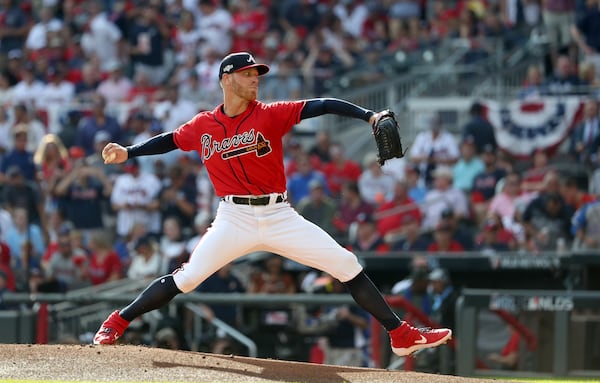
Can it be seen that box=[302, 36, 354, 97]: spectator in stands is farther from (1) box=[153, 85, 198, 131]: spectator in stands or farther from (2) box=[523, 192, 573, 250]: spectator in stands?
(2) box=[523, 192, 573, 250]: spectator in stands

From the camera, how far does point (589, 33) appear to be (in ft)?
52.2

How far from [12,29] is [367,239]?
9.23 meters

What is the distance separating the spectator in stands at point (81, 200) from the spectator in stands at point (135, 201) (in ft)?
0.77

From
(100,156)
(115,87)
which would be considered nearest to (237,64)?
(100,156)

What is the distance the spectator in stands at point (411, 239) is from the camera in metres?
12.6

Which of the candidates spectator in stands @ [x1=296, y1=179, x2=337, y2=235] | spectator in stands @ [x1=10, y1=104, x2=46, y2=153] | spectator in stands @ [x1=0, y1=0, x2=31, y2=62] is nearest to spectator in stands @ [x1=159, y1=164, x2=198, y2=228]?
spectator in stands @ [x1=296, y1=179, x2=337, y2=235]

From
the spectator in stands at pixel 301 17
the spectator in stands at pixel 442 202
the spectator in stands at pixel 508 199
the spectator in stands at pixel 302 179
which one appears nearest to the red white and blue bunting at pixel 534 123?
the spectator in stands at pixel 508 199

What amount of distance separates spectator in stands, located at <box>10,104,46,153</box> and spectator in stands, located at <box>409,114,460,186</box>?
4.97m

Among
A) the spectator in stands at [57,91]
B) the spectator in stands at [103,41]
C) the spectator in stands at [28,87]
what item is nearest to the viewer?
the spectator in stands at [57,91]

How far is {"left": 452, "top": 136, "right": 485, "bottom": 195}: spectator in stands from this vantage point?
1380 centimetres

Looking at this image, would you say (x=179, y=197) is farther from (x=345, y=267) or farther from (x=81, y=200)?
(x=345, y=267)

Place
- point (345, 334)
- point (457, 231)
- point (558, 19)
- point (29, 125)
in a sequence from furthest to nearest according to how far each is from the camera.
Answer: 1. point (558, 19)
2. point (29, 125)
3. point (457, 231)
4. point (345, 334)

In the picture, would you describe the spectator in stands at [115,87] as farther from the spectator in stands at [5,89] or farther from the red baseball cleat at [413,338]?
the red baseball cleat at [413,338]

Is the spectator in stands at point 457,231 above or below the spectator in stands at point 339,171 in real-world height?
below
